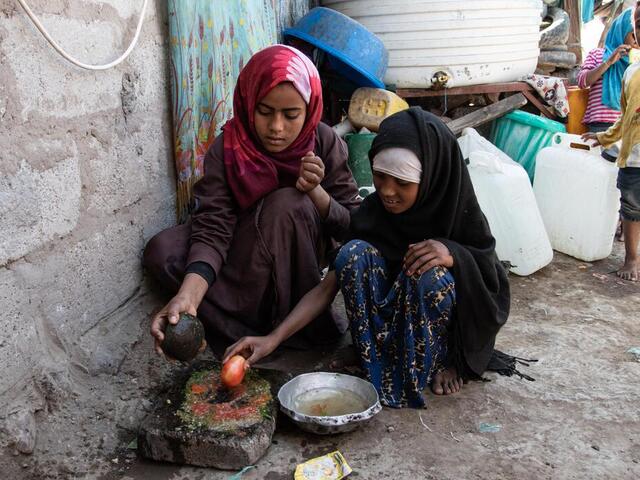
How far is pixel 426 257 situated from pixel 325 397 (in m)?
0.66

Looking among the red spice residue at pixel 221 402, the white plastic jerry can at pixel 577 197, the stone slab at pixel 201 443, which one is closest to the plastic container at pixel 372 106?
the white plastic jerry can at pixel 577 197

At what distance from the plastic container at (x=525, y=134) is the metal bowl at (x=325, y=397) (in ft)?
11.4

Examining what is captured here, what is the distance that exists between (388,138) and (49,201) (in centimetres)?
123

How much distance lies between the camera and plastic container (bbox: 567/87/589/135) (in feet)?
18.5

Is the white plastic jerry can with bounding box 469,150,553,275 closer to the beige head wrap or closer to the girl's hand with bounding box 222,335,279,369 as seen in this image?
the beige head wrap

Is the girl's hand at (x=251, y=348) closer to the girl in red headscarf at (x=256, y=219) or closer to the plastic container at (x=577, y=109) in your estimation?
the girl in red headscarf at (x=256, y=219)

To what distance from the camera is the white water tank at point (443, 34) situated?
192 inches

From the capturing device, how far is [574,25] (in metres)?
7.45

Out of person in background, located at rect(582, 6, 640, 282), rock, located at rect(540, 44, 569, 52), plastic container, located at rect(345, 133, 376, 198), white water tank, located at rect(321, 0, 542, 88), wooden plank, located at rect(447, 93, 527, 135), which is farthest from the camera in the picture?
rock, located at rect(540, 44, 569, 52)

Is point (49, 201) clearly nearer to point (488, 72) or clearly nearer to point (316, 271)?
point (316, 271)

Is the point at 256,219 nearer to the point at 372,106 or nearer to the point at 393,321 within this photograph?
the point at 393,321

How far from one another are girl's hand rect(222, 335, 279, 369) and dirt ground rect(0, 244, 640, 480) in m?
0.26

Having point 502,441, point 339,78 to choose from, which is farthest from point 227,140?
point 339,78

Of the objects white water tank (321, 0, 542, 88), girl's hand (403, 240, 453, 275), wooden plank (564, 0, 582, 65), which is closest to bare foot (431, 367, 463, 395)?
girl's hand (403, 240, 453, 275)
